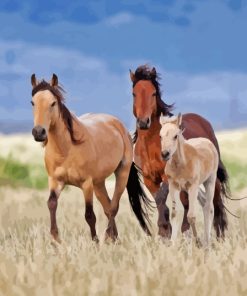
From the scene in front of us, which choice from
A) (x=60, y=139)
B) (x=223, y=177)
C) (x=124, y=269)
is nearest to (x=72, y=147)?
(x=60, y=139)

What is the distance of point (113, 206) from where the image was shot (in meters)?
7.87

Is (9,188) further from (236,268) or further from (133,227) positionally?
(236,268)

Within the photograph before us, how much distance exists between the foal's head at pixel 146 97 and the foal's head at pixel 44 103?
31.7 inches

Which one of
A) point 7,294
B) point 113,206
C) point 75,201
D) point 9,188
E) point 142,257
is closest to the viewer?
point 7,294

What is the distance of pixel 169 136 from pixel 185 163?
402 mm

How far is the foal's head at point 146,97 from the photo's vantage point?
284 inches

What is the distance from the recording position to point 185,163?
650 cm

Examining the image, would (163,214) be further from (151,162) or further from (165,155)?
(165,155)

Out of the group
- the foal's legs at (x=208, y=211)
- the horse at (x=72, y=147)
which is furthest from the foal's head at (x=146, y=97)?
the foal's legs at (x=208, y=211)

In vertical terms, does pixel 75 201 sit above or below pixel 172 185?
below

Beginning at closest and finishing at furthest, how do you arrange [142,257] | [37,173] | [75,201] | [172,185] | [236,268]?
[236,268], [142,257], [172,185], [75,201], [37,173]

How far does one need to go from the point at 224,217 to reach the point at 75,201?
575 centimetres

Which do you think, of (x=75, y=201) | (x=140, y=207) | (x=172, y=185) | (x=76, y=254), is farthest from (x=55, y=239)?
(x=75, y=201)

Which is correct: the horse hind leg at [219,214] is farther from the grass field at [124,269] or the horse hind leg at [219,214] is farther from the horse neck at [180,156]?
the horse neck at [180,156]
